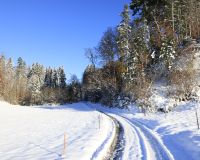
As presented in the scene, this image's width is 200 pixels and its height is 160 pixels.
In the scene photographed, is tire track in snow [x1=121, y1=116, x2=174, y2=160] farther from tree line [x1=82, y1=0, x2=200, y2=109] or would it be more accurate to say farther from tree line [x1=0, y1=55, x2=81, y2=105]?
tree line [x1=0, y1=55, x2=81, y2=105]

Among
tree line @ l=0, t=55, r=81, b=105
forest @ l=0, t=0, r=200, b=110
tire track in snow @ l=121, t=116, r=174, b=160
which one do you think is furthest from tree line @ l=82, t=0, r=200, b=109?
tree line @ l=0, t=55, r=81, b=105

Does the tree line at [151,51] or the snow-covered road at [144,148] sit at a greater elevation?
the tree line at [151,51]

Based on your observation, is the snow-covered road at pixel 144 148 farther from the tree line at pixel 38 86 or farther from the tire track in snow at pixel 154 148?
the tree line at pixel 38 86

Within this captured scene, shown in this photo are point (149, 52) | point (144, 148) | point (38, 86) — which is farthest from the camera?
point (38, 86)

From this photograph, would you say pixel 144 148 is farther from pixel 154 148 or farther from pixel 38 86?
pixel 38 86

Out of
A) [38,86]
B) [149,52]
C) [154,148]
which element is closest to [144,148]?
[154,148]

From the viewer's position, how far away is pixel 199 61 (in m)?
54.1

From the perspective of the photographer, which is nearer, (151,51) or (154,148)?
(154,148)

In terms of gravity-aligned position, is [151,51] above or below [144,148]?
above

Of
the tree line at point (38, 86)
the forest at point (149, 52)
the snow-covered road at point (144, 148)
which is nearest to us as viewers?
the snow-covered road at point (144, 148)

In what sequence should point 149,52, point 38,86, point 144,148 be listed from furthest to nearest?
point 38,86 → point 149,52 → point 144,148

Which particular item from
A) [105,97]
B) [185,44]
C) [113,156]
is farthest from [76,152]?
[105,97]

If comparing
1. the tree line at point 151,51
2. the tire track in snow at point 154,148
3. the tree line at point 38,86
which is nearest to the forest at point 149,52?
the tree line at point 151,51

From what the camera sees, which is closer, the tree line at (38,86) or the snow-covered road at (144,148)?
the snow-covered road at (144,148)
